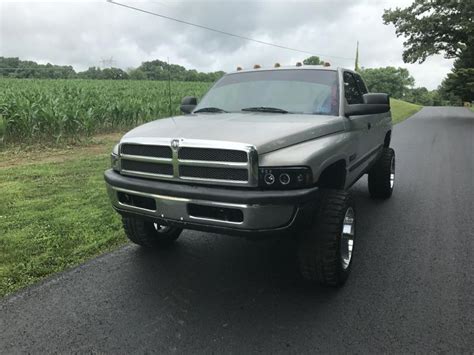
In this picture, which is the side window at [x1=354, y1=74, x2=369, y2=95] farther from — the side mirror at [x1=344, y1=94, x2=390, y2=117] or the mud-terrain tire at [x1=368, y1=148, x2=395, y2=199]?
the side mirror at [x1=344, y1=94, x2=390, y2=117]

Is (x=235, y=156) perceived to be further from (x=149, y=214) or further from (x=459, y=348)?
(x=459, y=348)

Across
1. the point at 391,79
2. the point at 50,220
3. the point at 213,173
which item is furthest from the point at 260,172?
the point at 391,79

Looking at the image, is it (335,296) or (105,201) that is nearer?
(335,296)

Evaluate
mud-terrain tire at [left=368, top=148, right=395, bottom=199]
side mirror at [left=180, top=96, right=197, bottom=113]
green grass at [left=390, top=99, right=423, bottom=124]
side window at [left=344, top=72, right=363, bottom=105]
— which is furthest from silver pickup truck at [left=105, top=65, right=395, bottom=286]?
green grass at [left=390, top=99, right=423, bottom=124]

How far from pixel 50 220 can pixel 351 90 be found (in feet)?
12.6

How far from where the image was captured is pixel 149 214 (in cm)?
312

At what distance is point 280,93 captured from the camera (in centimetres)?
399

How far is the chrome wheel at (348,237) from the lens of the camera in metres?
3.40

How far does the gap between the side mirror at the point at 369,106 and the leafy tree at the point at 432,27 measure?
2654 centimetres

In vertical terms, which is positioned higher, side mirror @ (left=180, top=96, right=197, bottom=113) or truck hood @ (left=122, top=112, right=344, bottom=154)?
side mirror @ (left=180, top=96, right=197, bottom=113)

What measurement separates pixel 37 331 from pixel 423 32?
31.5m

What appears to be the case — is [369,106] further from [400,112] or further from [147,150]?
[400,112]

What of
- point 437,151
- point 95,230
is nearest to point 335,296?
point 95,230

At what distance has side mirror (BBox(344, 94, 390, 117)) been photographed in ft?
12.4
